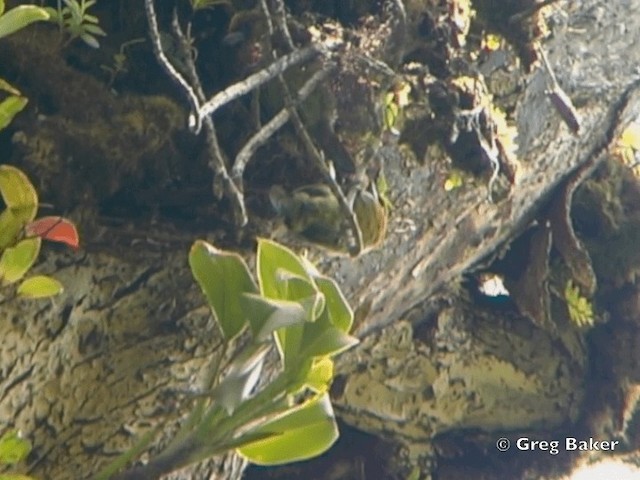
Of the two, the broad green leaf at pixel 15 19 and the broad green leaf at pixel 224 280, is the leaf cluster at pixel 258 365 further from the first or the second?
the broad green leaf at pixel 15 19

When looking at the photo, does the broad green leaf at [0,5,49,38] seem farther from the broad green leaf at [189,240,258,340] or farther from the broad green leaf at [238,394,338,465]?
the broad green leaf at [238,394,338,465]

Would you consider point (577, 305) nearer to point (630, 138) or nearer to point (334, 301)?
point (630, 138)

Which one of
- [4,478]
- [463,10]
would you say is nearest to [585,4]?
[463,10]

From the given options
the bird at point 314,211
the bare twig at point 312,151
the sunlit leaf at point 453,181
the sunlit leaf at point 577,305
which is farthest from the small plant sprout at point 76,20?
the sunlit leaf at point 577,305

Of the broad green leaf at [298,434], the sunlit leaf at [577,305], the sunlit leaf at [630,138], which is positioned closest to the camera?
the broad green leaf at [298,434]

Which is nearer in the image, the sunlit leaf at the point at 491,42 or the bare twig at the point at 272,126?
the bare twig at the point at 272,126

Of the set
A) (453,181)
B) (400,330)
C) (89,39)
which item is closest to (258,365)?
(89,39)

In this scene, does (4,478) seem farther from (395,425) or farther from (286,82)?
(395,425)
